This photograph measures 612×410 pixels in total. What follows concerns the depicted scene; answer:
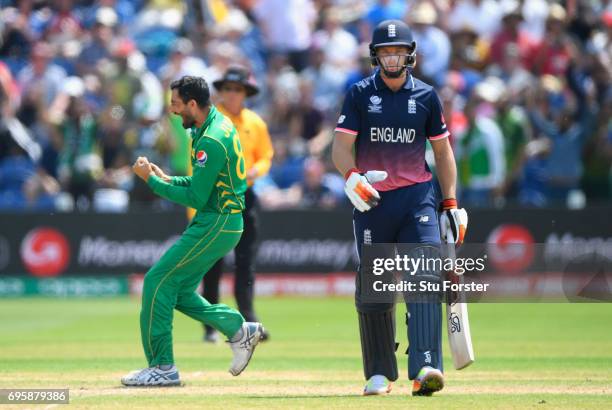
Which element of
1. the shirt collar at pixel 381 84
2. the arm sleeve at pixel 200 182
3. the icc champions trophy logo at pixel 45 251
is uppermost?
the shirt collar at pixel 381 84

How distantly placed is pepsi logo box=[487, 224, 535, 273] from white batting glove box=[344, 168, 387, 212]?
31.4ft

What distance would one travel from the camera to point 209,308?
33.5ft

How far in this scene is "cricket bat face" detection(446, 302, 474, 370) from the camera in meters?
9.52

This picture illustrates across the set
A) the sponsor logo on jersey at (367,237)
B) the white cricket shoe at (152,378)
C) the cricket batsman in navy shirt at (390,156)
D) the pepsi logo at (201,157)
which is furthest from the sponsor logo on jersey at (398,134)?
the white cricket shoe at (152,378)

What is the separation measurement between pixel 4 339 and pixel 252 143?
375cm

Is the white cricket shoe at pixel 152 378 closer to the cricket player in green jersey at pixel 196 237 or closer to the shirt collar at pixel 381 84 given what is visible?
the cricket player in green jersey at pixel 196 237

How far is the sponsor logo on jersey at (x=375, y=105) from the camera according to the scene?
31.3 feet

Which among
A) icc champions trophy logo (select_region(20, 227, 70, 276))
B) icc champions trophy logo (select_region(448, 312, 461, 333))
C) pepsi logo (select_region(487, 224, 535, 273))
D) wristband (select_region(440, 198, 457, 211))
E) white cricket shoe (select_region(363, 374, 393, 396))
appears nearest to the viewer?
white cricket shoe (select_region(363, 374, 393, 396))

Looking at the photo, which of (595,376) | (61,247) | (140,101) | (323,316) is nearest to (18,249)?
(61,247)

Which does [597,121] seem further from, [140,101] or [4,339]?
[4,339]

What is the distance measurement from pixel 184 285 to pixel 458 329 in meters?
2.20

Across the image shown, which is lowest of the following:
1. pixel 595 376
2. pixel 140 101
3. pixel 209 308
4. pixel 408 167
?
pixel 595 376

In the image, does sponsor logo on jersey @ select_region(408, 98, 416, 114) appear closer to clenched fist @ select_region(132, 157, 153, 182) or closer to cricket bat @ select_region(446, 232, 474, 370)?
cricket bat @ select_region(446, 232, 474, 370)

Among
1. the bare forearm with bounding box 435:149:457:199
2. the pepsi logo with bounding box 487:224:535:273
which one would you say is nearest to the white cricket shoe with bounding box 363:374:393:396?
the bare forearm with bounding box 435:149:457:199
